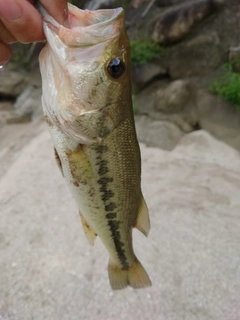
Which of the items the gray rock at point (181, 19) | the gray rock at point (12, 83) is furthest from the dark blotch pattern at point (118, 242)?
the gray rock at point (12, 83)

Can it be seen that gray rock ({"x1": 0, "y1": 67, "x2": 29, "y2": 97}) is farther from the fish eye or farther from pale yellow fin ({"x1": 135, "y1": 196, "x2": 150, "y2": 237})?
the fish eye

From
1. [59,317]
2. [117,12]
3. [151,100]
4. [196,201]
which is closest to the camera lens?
[117,12]

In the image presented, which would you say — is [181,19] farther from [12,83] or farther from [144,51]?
[12,83]

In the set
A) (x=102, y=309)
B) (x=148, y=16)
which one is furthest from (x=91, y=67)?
(x=148, y=16)

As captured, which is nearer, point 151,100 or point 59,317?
point 59,317

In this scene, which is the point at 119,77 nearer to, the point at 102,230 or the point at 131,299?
the point at 102,230
